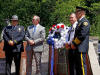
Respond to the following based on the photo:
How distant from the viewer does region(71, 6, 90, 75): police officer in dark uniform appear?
4086 millimetres

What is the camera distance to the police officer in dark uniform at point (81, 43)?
409 cm

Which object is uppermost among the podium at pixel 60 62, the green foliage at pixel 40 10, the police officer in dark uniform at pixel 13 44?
the green foliage at pixel 40 10

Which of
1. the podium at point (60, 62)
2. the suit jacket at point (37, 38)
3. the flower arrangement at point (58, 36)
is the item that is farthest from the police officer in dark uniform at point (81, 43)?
the podium at point (60, 62)

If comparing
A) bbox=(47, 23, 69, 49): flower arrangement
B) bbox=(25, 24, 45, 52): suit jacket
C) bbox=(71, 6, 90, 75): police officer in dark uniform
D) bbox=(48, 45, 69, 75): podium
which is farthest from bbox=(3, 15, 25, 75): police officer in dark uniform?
bbox=(71, 6, 90, 75): police officer in dark uniform

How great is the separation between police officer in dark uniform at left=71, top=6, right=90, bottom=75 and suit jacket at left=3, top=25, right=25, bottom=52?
1.59 metres

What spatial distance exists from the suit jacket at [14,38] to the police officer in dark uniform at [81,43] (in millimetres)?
1591

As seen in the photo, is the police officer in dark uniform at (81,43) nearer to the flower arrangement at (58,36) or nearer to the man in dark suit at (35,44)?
the flower arrangement at (58,36)

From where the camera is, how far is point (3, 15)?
1448 centimetres

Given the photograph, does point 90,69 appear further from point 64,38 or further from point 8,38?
point 8,38

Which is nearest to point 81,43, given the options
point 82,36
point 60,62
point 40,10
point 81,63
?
point 82,36

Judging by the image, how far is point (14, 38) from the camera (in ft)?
16.7

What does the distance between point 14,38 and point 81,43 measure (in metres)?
1.95

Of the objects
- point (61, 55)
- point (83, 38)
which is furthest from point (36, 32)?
point (83, 38)

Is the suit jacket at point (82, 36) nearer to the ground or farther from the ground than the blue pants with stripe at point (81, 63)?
farther from the ground
